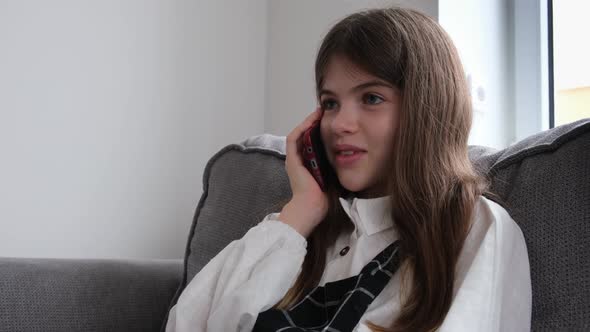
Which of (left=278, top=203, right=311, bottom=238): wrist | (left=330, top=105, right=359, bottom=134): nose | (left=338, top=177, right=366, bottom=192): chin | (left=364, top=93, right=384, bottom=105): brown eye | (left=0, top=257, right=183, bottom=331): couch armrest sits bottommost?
(left=0, top=257, right=183, bottom=331): couch armrest

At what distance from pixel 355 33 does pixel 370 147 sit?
0.19 metres

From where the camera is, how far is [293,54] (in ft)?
6.68

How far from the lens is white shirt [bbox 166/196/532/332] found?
2.64 ft

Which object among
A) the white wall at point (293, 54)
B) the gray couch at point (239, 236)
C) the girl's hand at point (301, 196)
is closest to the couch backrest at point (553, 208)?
the gray couch at point (239, 236)

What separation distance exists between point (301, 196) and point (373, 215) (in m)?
0.14

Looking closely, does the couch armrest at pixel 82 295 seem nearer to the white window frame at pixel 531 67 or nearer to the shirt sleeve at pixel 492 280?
the shirt sleeve at pixel 492 280

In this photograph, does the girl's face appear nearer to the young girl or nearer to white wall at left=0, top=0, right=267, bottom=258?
the young girl

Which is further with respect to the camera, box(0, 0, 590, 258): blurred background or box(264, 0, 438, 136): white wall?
box(264, 0, 438, 136): white wall

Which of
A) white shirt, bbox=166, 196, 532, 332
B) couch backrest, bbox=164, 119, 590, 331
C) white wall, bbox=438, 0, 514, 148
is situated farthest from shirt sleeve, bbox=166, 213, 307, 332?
white wall, bbox=438, 0, 514, 148

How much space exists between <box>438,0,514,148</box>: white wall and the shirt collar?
66 centimetres

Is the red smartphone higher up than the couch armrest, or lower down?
higher up

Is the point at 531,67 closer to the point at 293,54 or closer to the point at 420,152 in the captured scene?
the point at 293,54

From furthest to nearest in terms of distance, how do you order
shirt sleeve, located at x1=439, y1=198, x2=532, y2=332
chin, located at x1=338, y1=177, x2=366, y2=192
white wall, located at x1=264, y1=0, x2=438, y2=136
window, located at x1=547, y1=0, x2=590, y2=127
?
white wall, located at x1=264, y1=0, x2=438, y2=136
window, located at x1=547, y1=0, x2=590, y2=127
chin, located at x1=338, y1=177, x2=366, y2=192
shirt sleeve, located at x1=439, y1=198, x2=532, y2=332

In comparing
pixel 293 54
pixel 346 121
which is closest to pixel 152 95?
pixel 293 54
